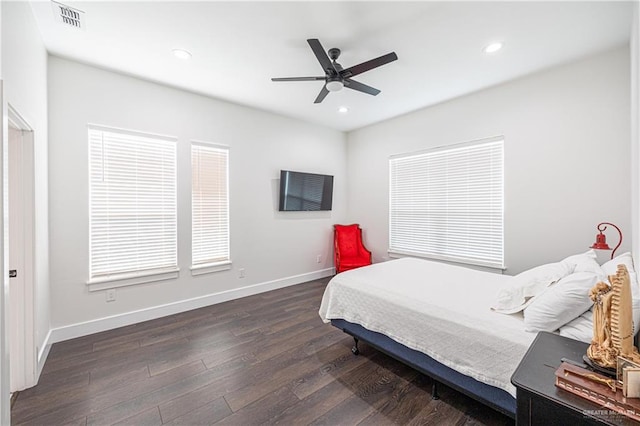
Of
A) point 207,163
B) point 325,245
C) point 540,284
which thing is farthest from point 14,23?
point 325,245

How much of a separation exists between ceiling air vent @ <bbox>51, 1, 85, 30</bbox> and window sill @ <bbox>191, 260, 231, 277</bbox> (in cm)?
270

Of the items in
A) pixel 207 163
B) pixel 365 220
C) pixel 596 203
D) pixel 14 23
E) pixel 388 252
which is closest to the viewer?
pixel 14 23

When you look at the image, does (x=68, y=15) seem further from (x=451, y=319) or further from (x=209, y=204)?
(x=451, y=319)

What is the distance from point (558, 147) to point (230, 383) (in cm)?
404

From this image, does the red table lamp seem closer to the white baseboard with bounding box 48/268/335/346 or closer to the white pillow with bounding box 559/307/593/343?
the white pillow with bounding box 559/307/593/343

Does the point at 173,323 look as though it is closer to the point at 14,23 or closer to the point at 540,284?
the point at 14,23

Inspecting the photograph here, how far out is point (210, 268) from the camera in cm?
365

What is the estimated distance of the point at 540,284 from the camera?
1.76 m

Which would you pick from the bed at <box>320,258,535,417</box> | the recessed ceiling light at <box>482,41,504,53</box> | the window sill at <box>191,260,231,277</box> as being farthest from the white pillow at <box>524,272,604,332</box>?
the window sill at <box>191,260,231,277</box>

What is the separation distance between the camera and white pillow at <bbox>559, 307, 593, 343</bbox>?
1.34m

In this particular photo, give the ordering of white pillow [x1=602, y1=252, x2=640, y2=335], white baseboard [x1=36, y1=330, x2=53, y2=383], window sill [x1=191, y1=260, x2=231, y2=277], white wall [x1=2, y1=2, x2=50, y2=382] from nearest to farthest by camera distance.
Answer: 1. white pillow [x1=602, y1=252, x2=640, y2=335]
2. white wall [x1=2, y1=2, x2=50, y2=382]
3. white baseboard [x1=36, y1=330, x2=53, y2=383]
4. window sill [x1=191, y1=260, x2=231, y2=277]

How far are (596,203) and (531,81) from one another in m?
1.53

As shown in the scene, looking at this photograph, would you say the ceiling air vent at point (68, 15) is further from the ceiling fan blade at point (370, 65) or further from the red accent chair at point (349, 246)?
the red accent chair at point (349, 246)

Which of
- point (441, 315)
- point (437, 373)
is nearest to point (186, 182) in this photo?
point (441, 315)
